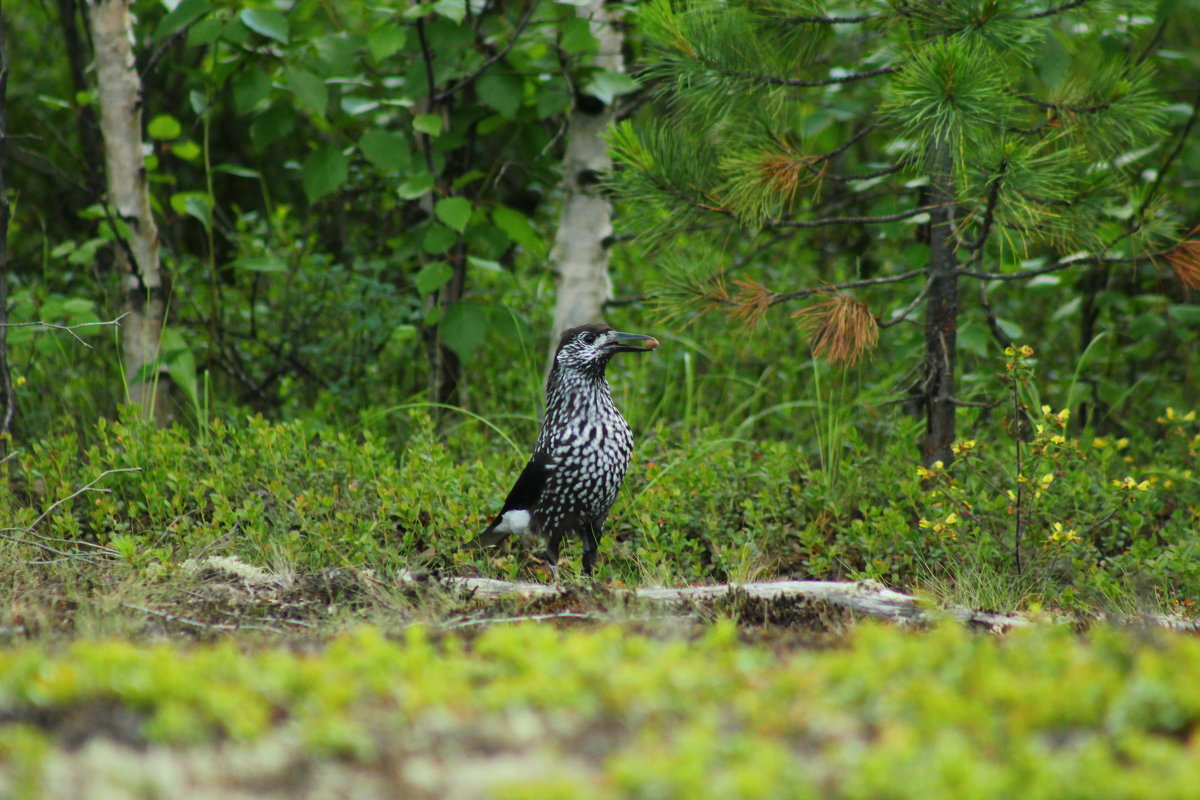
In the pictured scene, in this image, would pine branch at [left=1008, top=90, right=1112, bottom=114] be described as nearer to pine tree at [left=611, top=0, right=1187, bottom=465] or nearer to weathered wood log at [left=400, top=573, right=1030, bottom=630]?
pine tree at [left=611, top=0, right=1187, bottom=465]

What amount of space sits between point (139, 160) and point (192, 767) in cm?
432

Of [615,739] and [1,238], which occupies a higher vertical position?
[1,238]

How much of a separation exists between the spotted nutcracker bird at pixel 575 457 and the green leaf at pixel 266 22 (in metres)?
1.98

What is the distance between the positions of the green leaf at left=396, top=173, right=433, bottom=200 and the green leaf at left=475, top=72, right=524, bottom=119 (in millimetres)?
498

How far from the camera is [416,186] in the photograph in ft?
17.2

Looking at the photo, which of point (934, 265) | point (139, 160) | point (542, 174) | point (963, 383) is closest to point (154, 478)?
point (139, 160)

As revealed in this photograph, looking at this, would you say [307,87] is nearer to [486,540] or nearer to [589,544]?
[486,540]

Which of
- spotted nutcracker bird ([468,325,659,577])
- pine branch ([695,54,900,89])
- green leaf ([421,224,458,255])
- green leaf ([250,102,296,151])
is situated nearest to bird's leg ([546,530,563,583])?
spotted nutcracker bird ([468,325,659,577])

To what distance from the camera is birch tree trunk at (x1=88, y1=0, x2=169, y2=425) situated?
537 centimetres

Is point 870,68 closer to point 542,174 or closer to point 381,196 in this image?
point 542,174

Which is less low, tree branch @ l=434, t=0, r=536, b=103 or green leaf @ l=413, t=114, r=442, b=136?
tree branch @ l=434, t=0, r=536, b=103

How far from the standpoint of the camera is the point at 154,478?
4.82 m

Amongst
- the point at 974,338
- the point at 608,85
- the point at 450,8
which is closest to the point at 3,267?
the point at 450,8

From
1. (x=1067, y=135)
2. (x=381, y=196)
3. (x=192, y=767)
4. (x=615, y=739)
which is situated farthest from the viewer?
(x=381, y=196)
